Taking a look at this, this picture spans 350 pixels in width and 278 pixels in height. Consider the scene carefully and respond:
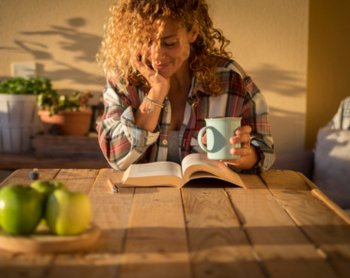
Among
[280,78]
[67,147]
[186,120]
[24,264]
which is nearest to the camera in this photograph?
[24,264]

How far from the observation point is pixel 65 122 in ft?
9.67

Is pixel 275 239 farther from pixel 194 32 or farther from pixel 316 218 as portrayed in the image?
pixel 194 32

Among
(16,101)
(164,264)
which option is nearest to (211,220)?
(164,264)

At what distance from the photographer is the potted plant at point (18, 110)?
9.55 ft

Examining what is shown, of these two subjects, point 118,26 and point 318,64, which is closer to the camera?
point 118,26

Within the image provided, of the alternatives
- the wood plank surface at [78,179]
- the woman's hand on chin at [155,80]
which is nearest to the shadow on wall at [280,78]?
the woman's hand on chin at [155,80]

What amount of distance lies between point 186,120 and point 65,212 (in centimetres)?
98

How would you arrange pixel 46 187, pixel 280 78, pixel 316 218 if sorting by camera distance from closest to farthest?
pixel 46 187
pixel 316 218
pixel 280 78

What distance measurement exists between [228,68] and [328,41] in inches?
66.0

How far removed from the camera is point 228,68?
181cm

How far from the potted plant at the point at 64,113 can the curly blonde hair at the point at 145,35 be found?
116 centimetres

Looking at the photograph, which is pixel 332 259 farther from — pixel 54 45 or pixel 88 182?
pixel 54 45

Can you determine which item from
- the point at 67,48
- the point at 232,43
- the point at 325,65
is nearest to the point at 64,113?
the point at 67,48

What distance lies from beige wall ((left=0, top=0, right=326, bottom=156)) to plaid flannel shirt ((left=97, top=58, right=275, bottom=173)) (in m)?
1.25
